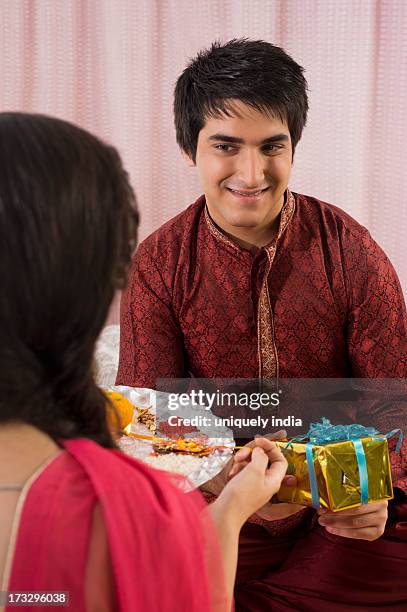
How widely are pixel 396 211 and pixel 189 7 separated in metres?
1.09

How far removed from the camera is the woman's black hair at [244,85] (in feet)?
6.09

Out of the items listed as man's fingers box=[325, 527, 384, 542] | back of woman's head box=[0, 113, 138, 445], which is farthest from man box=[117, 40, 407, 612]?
back of woman's head box=[0, 113, 138, 445]

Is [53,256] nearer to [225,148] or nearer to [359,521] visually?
[359,521]

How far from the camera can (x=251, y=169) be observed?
1.84m

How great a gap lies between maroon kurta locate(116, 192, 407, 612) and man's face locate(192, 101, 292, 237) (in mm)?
92

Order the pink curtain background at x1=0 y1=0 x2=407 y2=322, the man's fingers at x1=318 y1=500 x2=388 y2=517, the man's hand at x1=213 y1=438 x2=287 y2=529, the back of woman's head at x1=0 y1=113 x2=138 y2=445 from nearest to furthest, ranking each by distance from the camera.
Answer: the back of woman's head at x1=0 y1=113 x2=138 y2=445 < the man's hand at x1=213 y1=438 x2=287 y2=529 < the man's fingers at x1=318 y1=500 x2=388 y2=517 < the pink curtain background at x1=0 y1=0 x2=407 y2=322

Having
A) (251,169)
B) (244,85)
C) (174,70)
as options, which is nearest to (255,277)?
(251,169)

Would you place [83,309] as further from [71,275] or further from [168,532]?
[168,532]

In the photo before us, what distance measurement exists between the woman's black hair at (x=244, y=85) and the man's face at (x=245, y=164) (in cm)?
3

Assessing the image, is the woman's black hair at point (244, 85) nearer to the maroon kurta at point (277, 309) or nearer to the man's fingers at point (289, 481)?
the maroon kurta at point (277, 309)

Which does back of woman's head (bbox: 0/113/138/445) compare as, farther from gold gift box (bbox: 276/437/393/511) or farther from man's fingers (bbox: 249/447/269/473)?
gold gift box (bbox: 276/437/393/511)

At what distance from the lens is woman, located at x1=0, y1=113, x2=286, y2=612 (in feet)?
2.52

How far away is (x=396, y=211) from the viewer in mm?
3037

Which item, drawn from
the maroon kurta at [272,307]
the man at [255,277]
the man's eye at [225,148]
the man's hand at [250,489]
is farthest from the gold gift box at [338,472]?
the man's eye at [225,148]
